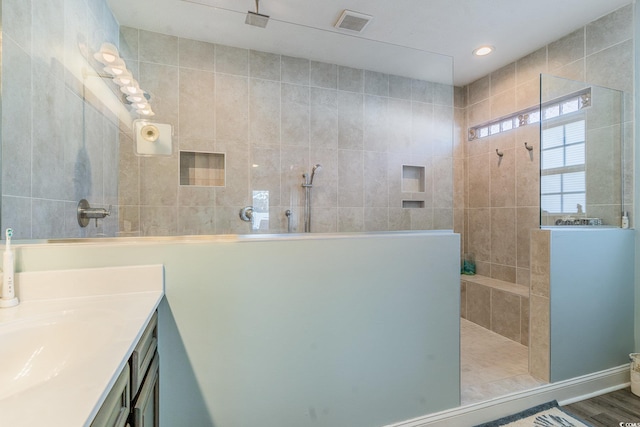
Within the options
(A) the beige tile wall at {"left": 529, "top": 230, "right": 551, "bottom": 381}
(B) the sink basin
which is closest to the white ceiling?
(A) the beige tile wall at {"left": 529, "top": 230, "right": 551, "bottom": 381}

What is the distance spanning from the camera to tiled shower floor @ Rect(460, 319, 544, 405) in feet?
6.05

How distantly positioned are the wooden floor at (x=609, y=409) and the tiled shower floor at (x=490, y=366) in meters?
0.25

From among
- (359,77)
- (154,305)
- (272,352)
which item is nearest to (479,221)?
(359,77)

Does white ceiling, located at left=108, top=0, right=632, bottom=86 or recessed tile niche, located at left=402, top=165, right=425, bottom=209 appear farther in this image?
recessed tile niche, located at left=402, top=165, right=425, bottom=209

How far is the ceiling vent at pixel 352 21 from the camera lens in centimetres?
213

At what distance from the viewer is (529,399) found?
1823 millimetres

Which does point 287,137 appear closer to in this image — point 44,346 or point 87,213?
point 87,213

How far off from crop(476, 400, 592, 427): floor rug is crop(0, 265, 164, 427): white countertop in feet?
6.22

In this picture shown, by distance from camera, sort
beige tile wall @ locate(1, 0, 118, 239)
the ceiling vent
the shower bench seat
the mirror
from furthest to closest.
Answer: the shower bench seat → the ceiling vent → the mirror → beige tile wall @ locate(1, 0, 118, 239)

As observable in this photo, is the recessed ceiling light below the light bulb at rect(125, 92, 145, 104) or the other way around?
the other way around

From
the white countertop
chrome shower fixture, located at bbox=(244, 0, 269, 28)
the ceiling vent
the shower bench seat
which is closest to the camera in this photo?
the white countertop

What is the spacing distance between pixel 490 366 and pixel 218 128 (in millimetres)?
2646

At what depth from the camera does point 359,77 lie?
91.6 inches

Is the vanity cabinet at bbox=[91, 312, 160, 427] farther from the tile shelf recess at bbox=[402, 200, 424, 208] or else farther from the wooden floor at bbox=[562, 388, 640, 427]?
the wooden floor at bbox=[562, 388, 640, 427]
